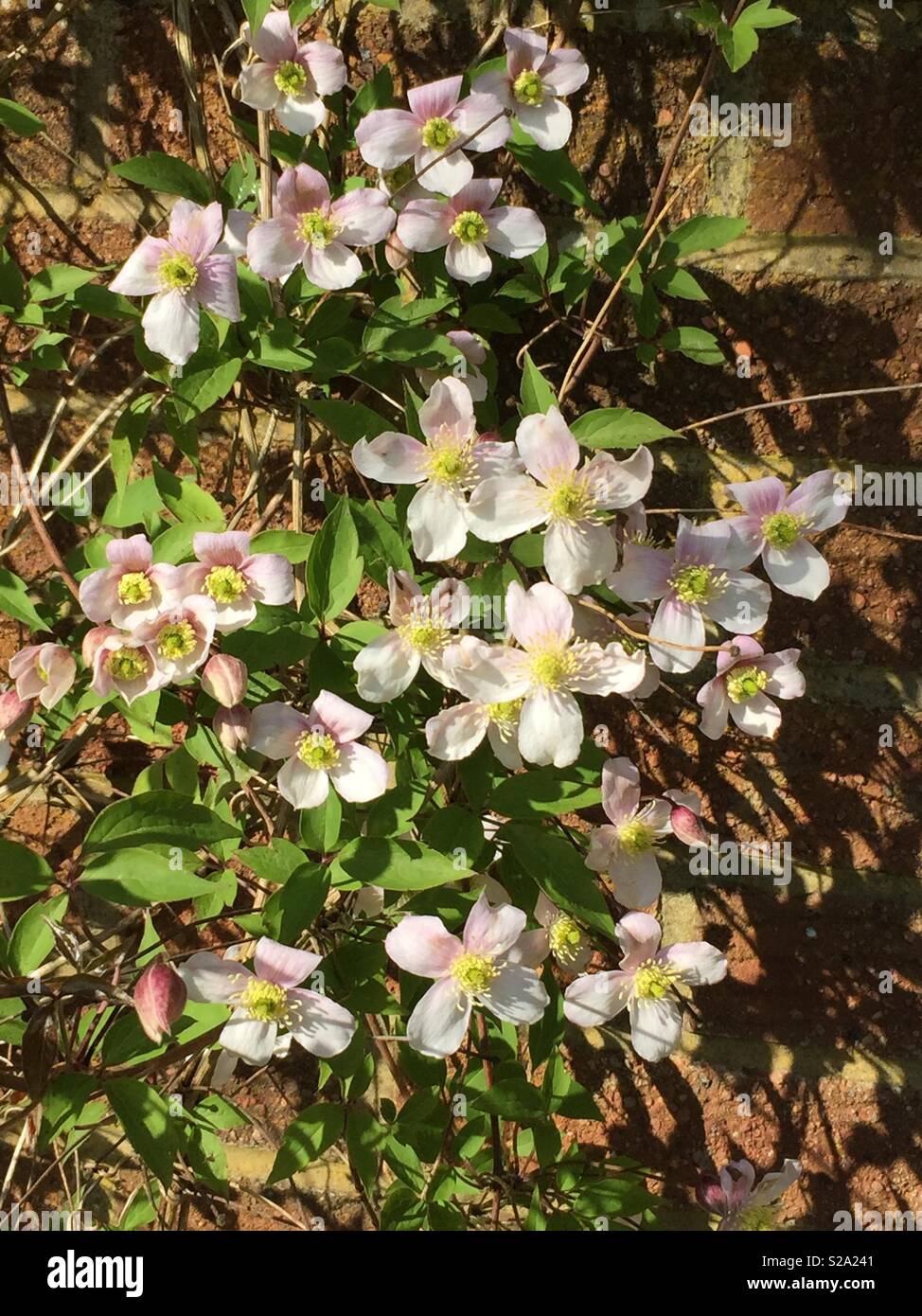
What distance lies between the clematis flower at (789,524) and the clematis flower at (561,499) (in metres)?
0.11

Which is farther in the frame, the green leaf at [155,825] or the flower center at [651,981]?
the flower center at [651,981]

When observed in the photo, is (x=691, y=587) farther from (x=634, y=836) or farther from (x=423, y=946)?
(x=423, y=946)

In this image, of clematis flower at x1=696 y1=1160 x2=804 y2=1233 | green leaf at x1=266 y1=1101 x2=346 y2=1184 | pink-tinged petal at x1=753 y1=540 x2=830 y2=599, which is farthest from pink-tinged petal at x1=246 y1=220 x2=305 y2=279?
clematis flower at x1=696 y1=1160 x2=804 y2=1233

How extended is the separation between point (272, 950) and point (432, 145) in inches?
23.7

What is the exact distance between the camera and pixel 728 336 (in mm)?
901

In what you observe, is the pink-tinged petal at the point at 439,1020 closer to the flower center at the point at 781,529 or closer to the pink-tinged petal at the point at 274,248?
the flower center at the point at 781,529

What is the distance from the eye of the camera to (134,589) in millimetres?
709

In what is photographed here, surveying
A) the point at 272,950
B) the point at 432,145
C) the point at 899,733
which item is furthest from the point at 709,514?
the point at 272,950

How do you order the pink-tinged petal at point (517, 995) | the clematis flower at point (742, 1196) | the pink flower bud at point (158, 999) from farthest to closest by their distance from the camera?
the clematis flower at point (742, 1196) → the pink-tinged petal at point (517, 995) → the pink flower bud at point (158, 999)

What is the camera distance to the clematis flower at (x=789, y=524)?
0.76 meters

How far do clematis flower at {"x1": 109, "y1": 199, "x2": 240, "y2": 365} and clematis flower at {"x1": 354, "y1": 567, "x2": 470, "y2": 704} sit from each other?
225 mm

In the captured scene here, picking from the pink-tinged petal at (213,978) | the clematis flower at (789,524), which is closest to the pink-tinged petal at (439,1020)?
the pink-tinged petal at (213,978)

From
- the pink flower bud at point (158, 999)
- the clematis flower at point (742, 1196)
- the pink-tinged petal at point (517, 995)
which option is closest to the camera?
the pink flower bud at point (158, 999)
